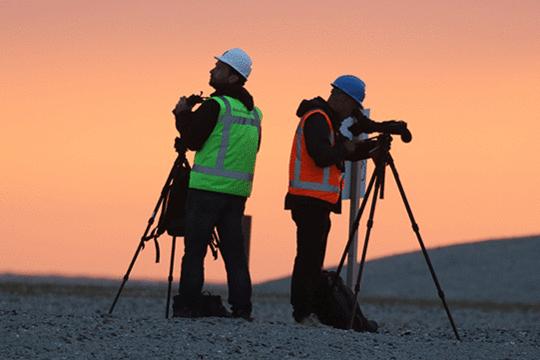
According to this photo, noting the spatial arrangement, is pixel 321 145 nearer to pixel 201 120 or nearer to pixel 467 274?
pixel 201 120

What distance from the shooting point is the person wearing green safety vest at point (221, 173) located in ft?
23.6

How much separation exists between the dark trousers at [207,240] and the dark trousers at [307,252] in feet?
1.70

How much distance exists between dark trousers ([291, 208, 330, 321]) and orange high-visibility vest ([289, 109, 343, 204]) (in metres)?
0.18

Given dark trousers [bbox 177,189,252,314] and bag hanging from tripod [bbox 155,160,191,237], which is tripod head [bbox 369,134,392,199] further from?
bag hanging from tripod [bbox 155,160,191,237]

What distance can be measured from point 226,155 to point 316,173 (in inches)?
35.9

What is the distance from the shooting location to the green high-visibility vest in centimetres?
719

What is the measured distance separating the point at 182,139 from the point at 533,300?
549 inches

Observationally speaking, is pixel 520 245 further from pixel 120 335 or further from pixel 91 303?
pixel 120 335

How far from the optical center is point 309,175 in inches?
284

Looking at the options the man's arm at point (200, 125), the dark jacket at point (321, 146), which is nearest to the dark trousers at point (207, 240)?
the man's arm at point (200, 125)

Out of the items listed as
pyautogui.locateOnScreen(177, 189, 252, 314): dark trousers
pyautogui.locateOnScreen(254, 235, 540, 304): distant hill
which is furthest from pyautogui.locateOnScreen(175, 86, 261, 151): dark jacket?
pyautogui.locateOnScreen(254, 235, 540, 304): distant hill

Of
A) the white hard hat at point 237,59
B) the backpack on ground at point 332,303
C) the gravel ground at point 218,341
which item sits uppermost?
the white hard hat at point 237,59

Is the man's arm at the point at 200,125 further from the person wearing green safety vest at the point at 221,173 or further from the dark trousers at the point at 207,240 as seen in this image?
the dark trousers at the point at 207,240

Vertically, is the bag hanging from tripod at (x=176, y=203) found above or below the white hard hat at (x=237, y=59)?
below
